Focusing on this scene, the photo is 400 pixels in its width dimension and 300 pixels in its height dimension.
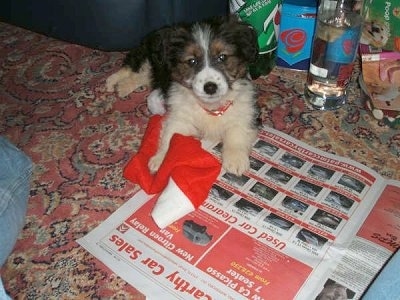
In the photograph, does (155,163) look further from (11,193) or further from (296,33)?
(296,33)

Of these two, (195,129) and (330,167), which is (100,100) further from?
(330,167)

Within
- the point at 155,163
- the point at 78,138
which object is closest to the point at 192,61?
the point at 155,163

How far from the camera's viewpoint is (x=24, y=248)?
4.83 ft

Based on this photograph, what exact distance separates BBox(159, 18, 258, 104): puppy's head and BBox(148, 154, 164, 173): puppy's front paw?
26 centimetres

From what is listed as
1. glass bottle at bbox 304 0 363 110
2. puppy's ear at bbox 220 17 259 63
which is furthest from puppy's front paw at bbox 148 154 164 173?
glass bottle at bbox 304 0 363 110

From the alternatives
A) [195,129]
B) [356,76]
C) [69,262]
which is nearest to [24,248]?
[69,262]

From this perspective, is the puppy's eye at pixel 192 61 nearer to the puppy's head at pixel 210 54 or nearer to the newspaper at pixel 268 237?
the puppy's head at pixel 210 54

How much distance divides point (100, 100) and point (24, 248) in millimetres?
837

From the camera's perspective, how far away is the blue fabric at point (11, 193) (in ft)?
4.47

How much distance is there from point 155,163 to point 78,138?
415 mm

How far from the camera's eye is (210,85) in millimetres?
1628

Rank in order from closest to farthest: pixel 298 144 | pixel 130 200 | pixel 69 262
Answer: pixel 69 262 < pixel 130 200 < pixel 298 144

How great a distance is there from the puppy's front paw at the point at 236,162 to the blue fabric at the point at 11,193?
26.4 inches

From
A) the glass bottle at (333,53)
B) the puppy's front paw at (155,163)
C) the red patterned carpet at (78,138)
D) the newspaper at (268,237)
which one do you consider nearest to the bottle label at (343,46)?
the glass bottle at (333,53)
